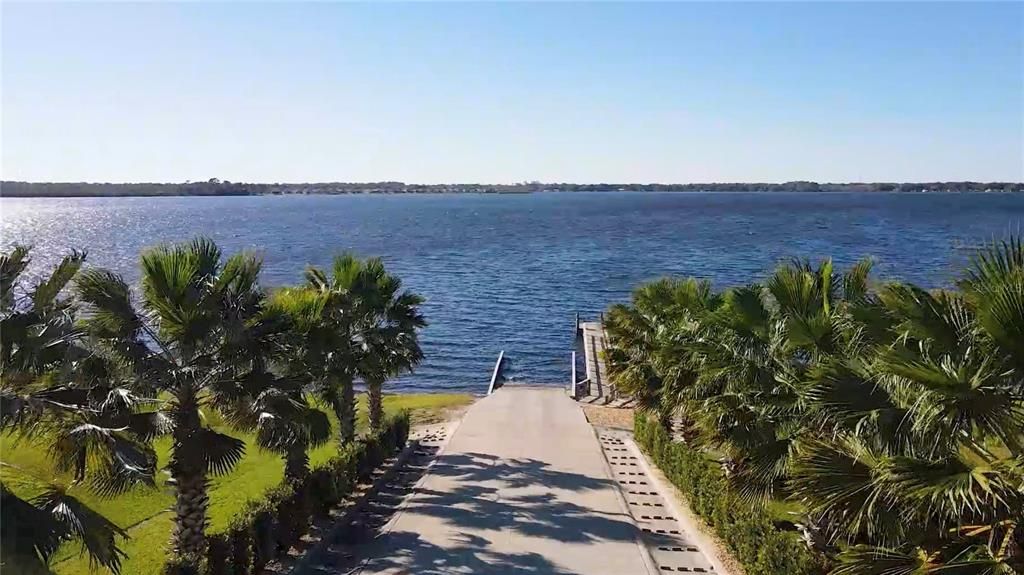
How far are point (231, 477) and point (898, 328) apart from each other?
1651 cm

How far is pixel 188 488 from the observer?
12.1 m

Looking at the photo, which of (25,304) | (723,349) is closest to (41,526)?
(25,304)

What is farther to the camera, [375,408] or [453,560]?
[375,408]

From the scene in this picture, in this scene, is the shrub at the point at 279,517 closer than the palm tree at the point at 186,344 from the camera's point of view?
No

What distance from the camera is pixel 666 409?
1995 centimetres

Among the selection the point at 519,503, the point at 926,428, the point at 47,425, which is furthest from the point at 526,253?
the point at 926,428

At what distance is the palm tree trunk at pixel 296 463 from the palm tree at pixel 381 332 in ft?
18.1

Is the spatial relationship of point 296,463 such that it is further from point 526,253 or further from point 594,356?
point 526,253

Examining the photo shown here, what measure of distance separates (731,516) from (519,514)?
14.7 feet

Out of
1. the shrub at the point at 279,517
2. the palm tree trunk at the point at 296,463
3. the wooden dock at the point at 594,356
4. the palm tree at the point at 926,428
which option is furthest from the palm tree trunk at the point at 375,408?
the palm tree at the point at 926,428

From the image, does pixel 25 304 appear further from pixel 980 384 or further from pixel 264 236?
pixel 264 236

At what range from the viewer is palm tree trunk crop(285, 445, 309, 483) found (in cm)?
1333

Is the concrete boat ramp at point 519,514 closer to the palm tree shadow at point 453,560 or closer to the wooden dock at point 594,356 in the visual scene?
the palm tree shadow at point 453,560

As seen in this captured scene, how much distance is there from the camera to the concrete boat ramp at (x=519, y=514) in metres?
13.9
